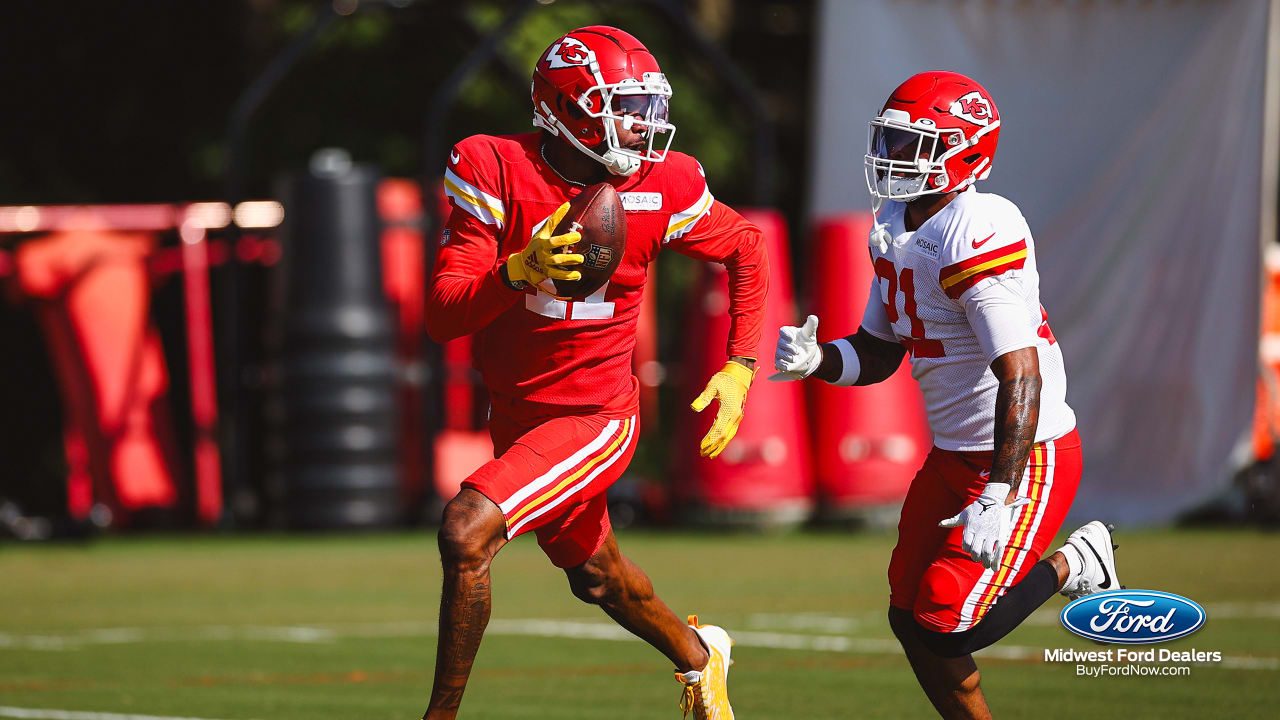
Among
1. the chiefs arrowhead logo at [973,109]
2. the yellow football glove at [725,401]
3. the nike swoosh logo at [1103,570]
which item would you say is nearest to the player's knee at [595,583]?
the yellow football glove at [725,401]

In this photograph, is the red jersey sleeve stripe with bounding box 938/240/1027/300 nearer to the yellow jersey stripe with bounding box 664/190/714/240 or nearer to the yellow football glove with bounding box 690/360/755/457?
the yellow football glove with bounding box 690/360/755/457

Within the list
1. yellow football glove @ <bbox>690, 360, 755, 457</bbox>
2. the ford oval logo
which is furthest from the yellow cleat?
the ford oval logo

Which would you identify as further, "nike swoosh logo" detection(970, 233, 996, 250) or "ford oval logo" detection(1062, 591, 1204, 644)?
"ford oval logo" detection(1062, 591, 1204, 644)

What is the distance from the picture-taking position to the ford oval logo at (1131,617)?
20.5ft

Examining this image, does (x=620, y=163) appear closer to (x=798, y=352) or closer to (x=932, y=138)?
(x=798, y=352)

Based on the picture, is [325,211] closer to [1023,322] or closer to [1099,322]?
[1099,322]

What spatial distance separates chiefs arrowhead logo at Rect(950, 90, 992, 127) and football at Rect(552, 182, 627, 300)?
1.05m

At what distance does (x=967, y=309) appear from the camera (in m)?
5.62

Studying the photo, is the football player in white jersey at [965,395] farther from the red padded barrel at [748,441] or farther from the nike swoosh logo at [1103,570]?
the red padded barrel at [748,441]

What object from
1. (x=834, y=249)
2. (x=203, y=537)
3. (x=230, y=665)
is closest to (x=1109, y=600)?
(x=230, y=665)

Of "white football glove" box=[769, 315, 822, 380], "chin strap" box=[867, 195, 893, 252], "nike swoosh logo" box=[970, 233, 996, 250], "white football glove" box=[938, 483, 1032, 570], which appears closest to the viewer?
"white football glove" box=[938, 483, 1032, 570]

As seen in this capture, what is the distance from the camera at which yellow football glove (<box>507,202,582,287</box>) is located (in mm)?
5617

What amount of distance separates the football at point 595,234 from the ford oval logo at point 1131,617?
1.85 metres

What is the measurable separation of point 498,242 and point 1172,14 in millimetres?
13215
